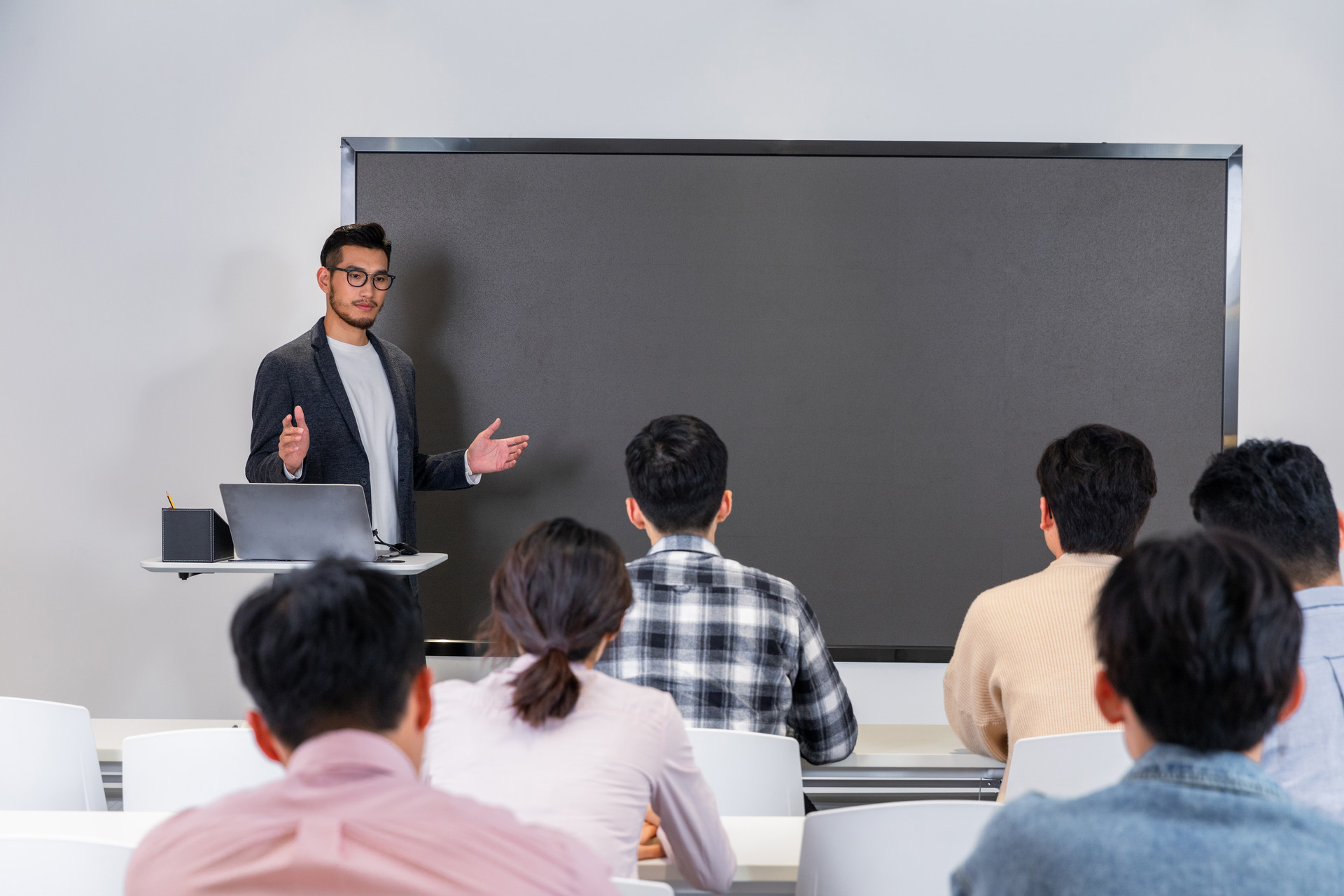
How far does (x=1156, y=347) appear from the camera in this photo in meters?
3.41

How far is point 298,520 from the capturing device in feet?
7.78

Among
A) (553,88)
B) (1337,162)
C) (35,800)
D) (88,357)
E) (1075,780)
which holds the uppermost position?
(553,88)

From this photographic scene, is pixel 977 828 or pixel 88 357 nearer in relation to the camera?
pixel 977 828

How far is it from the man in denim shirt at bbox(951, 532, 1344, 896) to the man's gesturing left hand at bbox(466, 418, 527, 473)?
7.86ft

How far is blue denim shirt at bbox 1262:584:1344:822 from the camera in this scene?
1.31 meters

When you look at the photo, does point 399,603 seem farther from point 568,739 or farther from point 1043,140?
point 1043,140

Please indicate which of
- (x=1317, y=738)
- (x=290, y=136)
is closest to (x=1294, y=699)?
(x=1317, y=738)

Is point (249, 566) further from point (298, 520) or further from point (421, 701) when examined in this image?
point (421, 701)

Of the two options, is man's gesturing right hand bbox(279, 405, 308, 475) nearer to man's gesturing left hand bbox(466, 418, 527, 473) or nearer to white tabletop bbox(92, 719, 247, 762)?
man's gesturing left hand bbox(466, 418, 527, 473)

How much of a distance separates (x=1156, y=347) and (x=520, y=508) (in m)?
2.28

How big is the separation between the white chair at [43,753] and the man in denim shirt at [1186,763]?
1781mm

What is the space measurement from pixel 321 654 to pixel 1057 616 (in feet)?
4.73

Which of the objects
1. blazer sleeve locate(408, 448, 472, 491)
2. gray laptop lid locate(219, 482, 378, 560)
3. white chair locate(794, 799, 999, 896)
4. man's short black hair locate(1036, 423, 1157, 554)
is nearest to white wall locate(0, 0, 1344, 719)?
blazer sleeve locate(408, 448, 472, 491)

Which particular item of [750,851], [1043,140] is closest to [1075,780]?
[750,851]
